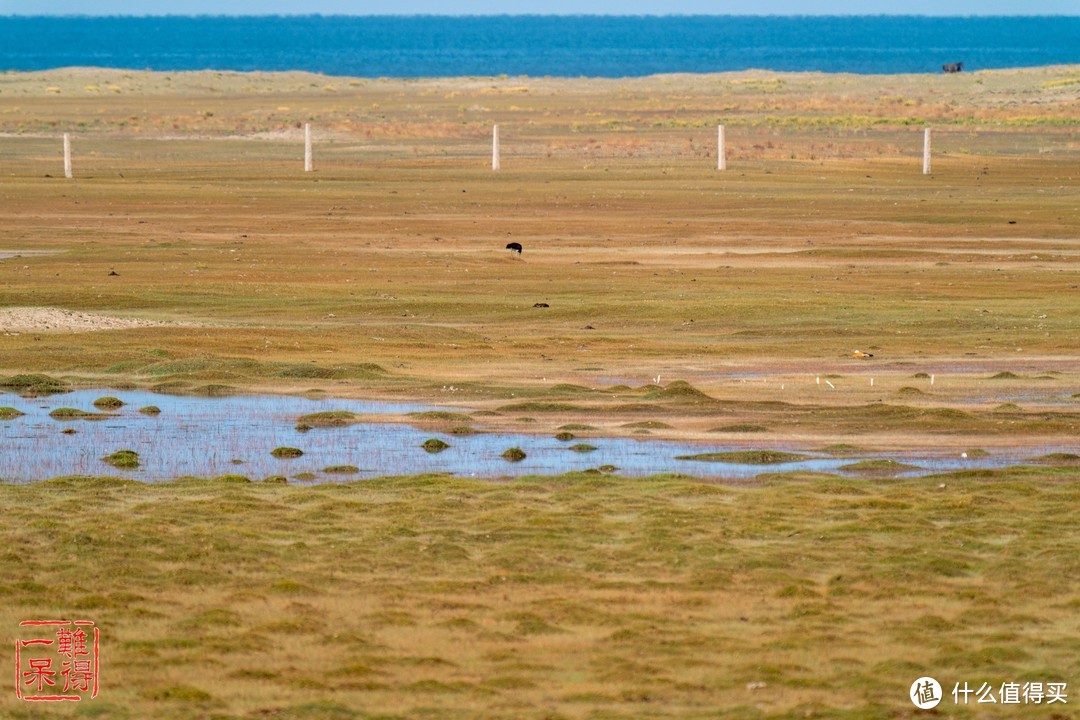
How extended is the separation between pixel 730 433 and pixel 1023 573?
495cm

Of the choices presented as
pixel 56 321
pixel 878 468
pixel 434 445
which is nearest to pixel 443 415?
pixel 434 445

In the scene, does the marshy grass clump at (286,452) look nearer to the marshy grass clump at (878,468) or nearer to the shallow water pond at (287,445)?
the shallow water pond at (287,445)

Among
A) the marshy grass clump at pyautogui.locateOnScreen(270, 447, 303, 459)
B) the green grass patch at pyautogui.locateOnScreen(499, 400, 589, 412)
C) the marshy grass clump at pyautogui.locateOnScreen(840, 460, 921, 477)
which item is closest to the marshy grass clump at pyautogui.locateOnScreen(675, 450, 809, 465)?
the marshy grass clump at pyautogui.locateOnScreen(840, 460, 921, 477)

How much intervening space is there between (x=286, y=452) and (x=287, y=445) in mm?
442

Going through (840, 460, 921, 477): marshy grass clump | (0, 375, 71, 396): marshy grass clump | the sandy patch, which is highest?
the sandy patch

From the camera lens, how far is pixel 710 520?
11.9m

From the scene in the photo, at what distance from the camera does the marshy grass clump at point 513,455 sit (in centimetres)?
1427

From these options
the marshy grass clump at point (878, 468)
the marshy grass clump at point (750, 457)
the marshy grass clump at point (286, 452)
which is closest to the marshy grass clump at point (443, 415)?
the marshy grass clump at point (286, 452)

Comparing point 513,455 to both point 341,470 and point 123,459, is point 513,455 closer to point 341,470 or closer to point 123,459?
point 341,470

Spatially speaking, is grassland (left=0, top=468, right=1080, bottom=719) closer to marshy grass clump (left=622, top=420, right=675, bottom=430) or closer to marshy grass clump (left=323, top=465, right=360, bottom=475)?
marshy grass clump (left=323, top=465, right=360, bottom=475)

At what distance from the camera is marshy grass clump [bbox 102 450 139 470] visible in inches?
547

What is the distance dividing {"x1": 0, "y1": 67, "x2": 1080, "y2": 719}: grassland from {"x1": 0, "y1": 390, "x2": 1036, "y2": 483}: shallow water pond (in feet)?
1.78

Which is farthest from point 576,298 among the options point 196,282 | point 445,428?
point 445,428

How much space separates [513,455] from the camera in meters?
14.4
